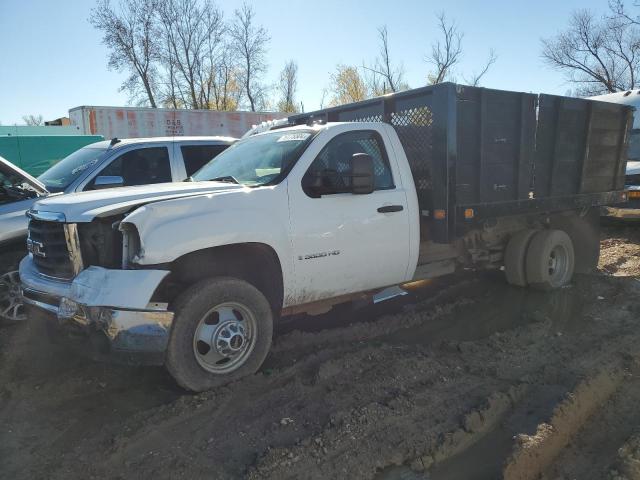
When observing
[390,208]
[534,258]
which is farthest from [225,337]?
[534,258]

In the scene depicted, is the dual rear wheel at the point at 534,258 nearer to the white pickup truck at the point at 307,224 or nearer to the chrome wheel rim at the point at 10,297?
the white pickup truck at the point at 307,224

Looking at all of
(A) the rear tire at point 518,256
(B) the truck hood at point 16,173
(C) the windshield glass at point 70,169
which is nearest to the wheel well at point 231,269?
(B) the truck hood at point 16,173

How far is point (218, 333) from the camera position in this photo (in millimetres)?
3773

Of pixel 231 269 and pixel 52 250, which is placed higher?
pixel 52 250

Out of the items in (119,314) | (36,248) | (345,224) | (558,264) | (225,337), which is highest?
(345,224)

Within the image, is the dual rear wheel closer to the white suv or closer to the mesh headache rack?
the mesh headache rack

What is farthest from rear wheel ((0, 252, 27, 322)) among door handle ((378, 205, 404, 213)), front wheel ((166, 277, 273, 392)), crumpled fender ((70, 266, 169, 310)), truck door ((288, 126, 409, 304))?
door handle ((378, 205, 404, 213))

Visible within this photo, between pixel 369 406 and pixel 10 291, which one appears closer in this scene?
pixel 369 406

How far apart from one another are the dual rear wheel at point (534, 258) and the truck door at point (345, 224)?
7.06ft

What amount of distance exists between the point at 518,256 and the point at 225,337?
415 centimetres

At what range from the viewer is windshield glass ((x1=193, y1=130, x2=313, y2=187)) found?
4.34 metres

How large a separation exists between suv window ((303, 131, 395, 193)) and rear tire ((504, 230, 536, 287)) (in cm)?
243

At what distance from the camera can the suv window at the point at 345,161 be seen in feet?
14.3

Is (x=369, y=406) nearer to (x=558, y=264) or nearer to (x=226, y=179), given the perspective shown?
(x=226, y=179)
